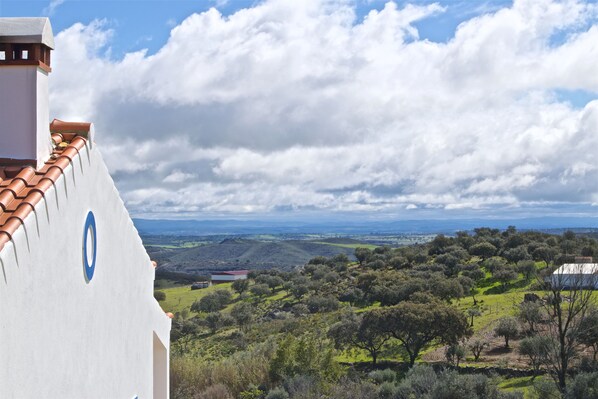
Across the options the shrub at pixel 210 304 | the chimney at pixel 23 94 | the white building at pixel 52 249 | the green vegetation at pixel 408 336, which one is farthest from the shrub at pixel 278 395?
the shrub at pixel 210 304

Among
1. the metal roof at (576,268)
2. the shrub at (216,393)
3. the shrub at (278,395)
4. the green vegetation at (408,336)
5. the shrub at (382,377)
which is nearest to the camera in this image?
the shrub at (278,395)

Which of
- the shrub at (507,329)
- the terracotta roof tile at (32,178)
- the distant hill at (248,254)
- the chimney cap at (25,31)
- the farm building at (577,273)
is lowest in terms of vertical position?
the distant hill at (248,254)

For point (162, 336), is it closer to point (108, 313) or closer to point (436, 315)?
point (108, 313)

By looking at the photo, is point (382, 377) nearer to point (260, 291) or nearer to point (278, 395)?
point (278, 395)

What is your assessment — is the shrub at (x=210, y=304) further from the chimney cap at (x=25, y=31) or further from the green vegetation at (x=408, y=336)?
the chimney cap at (x=25, y=31)

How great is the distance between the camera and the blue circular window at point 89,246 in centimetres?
593

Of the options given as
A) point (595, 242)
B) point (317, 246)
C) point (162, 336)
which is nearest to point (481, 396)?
point (162, 336)

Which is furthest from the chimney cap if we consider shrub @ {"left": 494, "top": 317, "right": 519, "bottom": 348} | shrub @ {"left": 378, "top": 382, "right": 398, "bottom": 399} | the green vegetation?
shrub @ {"left": 494, "top": 317, "right": 519, "bottom": 348}

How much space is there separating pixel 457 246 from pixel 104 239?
6552 centimetres

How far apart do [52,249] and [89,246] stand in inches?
39.1

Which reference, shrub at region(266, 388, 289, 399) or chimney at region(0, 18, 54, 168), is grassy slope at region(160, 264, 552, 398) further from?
chimney at region(0, 18, 54, 168)

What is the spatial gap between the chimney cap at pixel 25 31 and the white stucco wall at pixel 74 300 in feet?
3.31

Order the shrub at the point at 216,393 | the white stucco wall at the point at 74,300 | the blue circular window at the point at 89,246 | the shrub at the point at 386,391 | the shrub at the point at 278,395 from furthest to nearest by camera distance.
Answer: the shrub at the point at 216,393
the shrub at the point at 278,395
the shrub at the point at 386,391
the blue circular window at the point at 89,246
the white stucco wall at the point at 74,300

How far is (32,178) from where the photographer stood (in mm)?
5344
